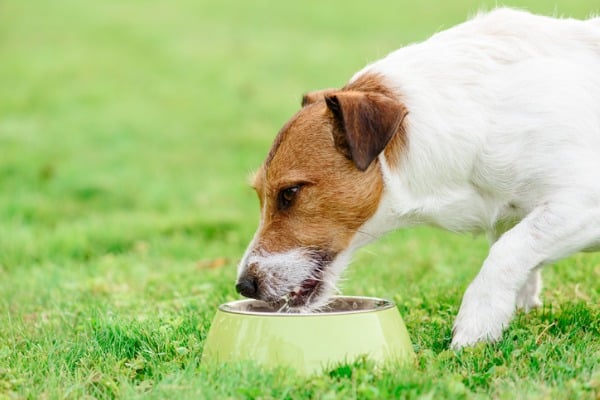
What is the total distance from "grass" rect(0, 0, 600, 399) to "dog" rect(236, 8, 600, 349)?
1.54 ft

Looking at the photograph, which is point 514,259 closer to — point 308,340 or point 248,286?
point 308,340

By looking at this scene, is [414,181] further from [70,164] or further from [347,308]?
[70,164]

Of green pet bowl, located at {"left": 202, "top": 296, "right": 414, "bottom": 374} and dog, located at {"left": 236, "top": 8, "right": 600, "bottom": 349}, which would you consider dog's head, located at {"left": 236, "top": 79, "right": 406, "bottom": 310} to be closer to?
dog, located at {"left": 236, "top": 8, "right": 600, "bottom": 349}

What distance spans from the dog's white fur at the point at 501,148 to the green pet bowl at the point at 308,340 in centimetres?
48

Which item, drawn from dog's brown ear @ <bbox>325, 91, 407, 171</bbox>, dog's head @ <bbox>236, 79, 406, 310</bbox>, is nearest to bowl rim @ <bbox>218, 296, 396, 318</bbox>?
dog's head @ <bbox>236, 79, 406, 310</bbox>

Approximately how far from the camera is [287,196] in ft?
14.3

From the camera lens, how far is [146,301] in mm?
5586

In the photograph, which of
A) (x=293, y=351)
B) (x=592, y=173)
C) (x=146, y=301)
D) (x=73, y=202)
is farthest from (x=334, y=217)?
(x=73, y=202)

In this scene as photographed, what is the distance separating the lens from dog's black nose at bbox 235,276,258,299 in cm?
425

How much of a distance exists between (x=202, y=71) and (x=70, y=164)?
21.3 feet

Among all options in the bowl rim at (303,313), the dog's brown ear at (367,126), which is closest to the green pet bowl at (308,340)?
the bowl rim at (303,313)

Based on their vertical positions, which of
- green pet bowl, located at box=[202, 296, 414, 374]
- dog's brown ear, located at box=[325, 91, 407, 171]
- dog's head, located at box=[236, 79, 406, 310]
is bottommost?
green pet bowl, located at box=[202, 296, 414, 374]

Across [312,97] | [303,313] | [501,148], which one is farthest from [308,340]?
[312,97]

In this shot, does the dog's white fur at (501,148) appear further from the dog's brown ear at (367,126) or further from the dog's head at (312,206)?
the dog's brown ear at (367,126)
